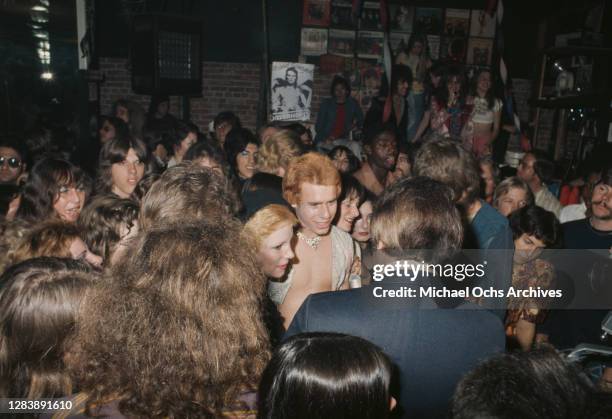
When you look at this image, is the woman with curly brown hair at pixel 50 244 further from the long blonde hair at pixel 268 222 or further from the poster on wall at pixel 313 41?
the poster on wall at pixel 313 41

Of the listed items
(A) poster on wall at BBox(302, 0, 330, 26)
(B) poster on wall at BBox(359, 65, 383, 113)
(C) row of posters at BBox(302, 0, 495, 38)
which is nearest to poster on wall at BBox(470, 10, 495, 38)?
(C) row of posters at BBox(302, 0, 495, 38)

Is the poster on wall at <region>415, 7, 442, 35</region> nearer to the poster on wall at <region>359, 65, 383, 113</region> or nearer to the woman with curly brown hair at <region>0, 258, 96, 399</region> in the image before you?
the poster on wall at <region>359, 65, 383, 113</region>

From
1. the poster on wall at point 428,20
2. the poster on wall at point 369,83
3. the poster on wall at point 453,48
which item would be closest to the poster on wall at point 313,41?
the poster on wall at point 369,83

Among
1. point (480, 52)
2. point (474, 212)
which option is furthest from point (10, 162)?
point (480, 52)

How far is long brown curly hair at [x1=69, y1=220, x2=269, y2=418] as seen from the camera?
1.14 meters

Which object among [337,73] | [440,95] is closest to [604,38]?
[440,95]

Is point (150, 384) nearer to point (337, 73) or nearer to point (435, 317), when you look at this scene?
point (435, 317)

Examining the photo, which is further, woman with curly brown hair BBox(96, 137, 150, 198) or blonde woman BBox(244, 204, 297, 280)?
woman with curly brown hair BBox(96, 137, 150, 198)

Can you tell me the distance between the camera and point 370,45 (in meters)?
8.77

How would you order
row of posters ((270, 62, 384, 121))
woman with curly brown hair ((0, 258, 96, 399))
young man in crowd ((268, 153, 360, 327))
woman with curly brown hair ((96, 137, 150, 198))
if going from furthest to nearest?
row of posters ((270, 62, 384, 121)) → woman with curly brown hair ((96, 137, 150, 198)) → young man in crowd ((268, 153, 360, 327)) → woman with curly brown hair ((0, 258, 96, 399))

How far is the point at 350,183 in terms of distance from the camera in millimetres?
3168

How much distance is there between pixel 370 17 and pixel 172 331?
8520 mm

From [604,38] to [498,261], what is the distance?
16.4ft

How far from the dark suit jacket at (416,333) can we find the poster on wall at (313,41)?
781 cm
